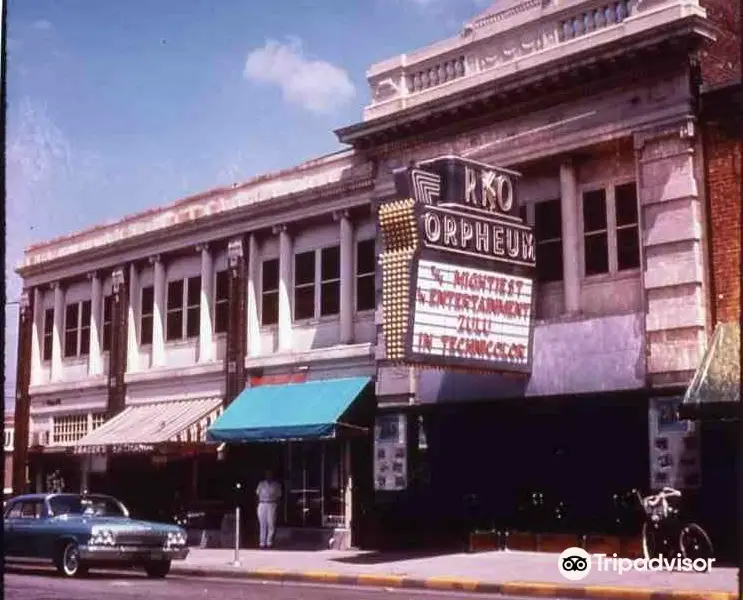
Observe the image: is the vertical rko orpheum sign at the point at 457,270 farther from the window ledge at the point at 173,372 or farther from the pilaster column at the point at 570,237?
the window ledge at the point at 173,372

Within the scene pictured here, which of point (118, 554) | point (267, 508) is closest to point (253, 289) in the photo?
point (267, 508)

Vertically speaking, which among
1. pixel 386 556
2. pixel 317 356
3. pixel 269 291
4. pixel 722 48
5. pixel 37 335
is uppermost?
pixel 722 48

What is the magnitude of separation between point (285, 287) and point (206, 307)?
302 cm

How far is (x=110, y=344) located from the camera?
3136 cm

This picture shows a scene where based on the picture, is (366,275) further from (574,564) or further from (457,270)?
(574,564)

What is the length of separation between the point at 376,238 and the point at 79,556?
10.1m

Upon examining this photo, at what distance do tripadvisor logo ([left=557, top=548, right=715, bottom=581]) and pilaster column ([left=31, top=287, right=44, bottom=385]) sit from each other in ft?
72.1

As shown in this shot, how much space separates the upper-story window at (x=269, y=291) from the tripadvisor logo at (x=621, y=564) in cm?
1166

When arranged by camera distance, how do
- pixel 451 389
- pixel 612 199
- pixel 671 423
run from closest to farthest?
pixel 671 423, pixel 612 199, pixel 451 389

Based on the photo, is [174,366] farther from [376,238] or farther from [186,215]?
[376,238]

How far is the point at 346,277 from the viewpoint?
24.9 m

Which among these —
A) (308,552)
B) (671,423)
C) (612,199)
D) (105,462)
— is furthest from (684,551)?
(105,462)

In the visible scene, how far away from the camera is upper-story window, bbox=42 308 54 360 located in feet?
112

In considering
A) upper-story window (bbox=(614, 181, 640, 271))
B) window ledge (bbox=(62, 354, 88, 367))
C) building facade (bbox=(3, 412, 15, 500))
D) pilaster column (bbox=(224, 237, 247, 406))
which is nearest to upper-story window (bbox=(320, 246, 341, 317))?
pilaster column (bbox=(224, 237, 247, 406))
